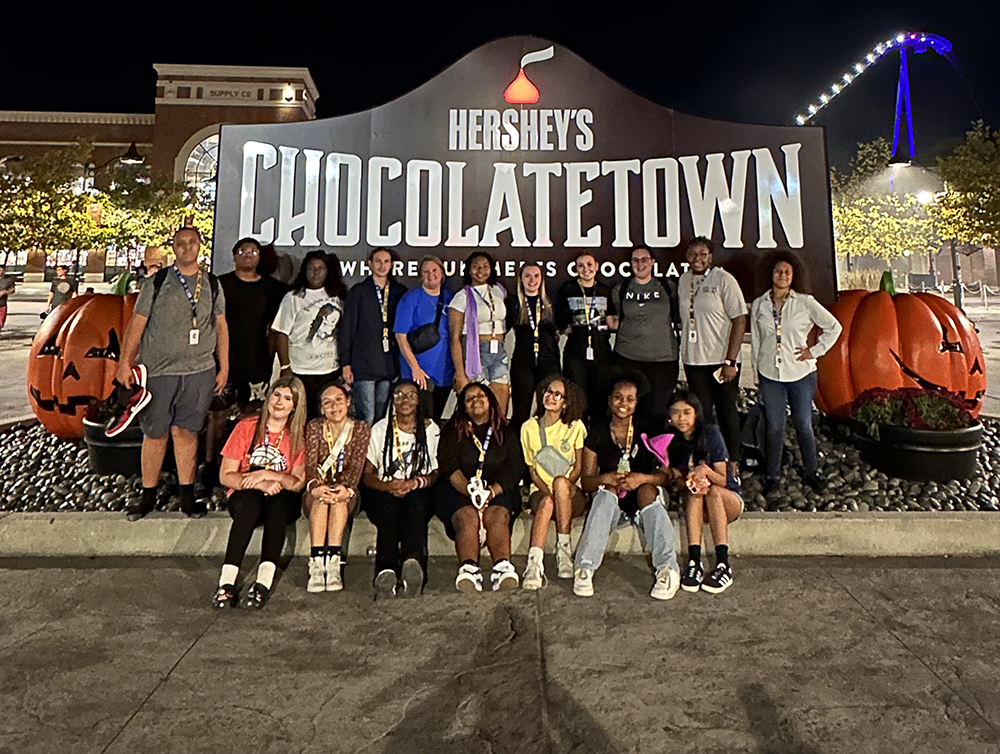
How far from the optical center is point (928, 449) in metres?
4.38

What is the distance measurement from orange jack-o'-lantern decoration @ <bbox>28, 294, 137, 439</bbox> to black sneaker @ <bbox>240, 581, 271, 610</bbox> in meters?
3.21

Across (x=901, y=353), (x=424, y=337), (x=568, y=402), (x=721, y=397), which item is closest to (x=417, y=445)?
(x=568, y=402)

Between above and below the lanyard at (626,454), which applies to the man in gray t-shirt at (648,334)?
above

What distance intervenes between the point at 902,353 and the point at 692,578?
3.39 meters

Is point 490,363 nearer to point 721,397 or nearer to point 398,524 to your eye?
point 398,524

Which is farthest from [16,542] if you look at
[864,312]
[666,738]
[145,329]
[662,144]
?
[864,312]

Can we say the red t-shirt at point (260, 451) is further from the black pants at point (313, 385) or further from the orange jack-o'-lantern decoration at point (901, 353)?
the orange jack-o'-lantern decoration at point (901, 353)

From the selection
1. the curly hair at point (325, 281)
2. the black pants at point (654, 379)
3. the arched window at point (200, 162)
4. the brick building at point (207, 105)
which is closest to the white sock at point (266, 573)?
the curly hair at point (325, 281)

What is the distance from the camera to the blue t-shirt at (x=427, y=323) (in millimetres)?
4316

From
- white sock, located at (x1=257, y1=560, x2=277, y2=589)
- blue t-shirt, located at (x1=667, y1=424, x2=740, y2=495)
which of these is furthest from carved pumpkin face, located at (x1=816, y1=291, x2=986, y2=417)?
white sock, located at (x1=257, y1=560, x2=277, y2=589)

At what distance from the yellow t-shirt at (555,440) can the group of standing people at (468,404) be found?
0.01m

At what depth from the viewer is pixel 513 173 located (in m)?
5.60

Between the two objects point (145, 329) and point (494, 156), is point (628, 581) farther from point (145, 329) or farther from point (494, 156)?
point (494, 156)

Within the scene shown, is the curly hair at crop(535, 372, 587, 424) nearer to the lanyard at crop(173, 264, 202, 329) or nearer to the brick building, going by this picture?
the lanyard at crop(173, 264, 202, 329)
